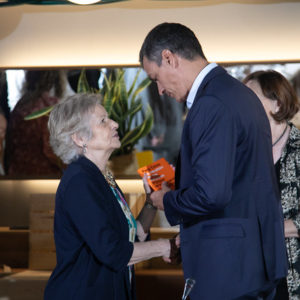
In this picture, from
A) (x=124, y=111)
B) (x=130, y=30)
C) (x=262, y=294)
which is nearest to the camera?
(x=262, y=294)

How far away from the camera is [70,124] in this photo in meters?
2.23

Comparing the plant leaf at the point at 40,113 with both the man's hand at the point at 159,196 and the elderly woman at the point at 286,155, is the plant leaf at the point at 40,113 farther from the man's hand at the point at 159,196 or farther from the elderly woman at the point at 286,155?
the man's hand at the point at 159,196

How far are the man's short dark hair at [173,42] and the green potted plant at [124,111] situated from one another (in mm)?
2047

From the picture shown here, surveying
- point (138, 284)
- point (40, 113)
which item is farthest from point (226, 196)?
point (40, 113)

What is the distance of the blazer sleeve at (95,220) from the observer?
202 centimetres

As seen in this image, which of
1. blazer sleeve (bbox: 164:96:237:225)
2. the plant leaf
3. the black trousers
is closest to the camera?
blazer sleeve (bbox: 164:96:237:225)

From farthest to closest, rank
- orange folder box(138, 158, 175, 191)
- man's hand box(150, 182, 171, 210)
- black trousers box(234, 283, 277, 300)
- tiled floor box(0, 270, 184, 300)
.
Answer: tiled floor box(0, 270, 184, 300), orange folder box(138, 158, 175, 191), man's hand box(150, 182, 171, 210), black trousers box(234, 283, 277, 300)

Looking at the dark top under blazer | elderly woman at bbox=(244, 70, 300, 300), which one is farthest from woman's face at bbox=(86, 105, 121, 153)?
elderly woman at bbox=(244, 70, 300, 300)

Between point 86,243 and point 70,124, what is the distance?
1.58 ft

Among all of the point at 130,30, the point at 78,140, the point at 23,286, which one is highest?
the point at 130,30

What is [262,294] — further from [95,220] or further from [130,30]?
[130,30]

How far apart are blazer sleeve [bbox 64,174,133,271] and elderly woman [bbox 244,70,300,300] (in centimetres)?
76

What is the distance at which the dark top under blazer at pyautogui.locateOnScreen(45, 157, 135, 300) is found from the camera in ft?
6.65

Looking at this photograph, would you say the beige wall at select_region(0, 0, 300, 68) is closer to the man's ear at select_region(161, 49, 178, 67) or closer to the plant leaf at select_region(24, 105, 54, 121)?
the plant leaf at select_region(24, 105, 54, 121)
